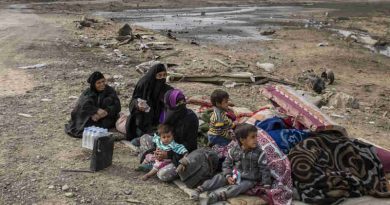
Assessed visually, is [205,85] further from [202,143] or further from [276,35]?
Answer: [276,35]

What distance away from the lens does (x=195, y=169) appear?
504 centimetres

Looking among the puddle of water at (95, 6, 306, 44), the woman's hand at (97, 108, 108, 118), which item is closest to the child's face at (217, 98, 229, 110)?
the woman's hand at (97, 108, 108, 118)

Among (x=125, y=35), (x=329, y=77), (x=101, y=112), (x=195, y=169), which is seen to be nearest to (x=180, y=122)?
(x=195, y=169)

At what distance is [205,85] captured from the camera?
32.7 ft

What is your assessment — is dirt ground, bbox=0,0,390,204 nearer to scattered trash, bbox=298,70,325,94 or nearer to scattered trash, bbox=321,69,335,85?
scattered trash, bbox=321,69,335,85

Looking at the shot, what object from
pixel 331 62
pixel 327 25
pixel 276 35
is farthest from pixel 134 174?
pixel 327 25

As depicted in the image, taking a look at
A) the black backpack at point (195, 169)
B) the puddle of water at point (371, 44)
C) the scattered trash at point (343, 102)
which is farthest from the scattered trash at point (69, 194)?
the puddle of water at point (371, 44)

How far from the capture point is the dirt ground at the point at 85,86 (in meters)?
5.15

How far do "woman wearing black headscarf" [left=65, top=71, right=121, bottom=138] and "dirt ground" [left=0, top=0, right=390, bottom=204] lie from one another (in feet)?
0.74

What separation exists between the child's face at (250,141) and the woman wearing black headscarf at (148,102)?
6.48ft

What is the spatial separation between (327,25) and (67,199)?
903 inches

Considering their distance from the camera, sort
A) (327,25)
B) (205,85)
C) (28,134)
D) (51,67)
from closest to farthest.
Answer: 1. (28,134)
2. (205,85)
3. (51,67)
4. (327,25)

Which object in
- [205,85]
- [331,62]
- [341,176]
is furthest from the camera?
[331,62]

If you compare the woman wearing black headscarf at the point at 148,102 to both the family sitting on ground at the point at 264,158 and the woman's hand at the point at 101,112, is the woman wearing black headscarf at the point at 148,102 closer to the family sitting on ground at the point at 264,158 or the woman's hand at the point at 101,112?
the family sitting on ground at the point at 264,158
